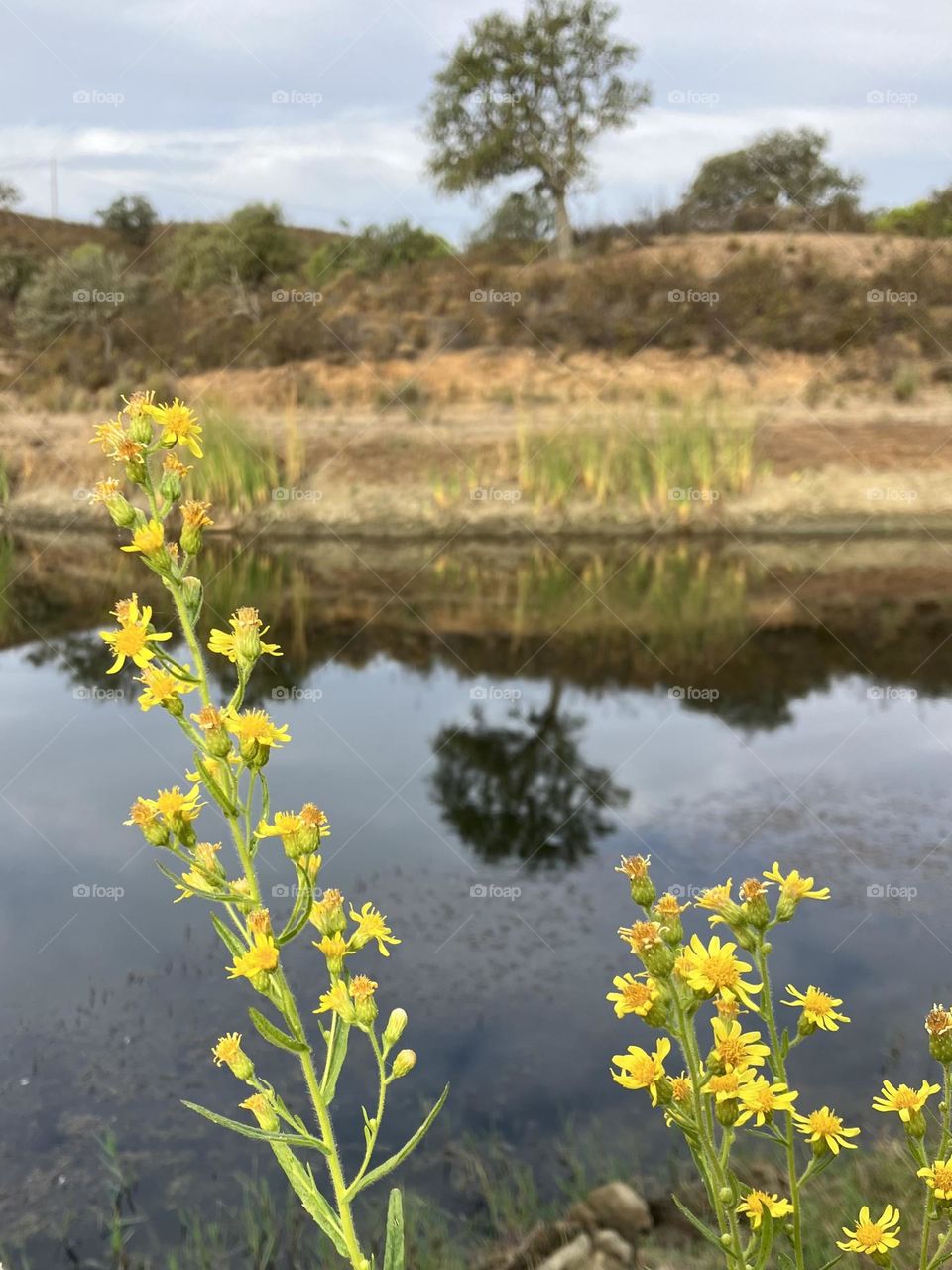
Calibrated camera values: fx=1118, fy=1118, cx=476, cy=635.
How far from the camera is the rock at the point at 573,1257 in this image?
10.4 ft

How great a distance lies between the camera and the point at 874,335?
2167 centimetres

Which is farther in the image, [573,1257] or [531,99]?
[531,99]

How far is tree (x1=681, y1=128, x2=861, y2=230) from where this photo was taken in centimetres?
2961
